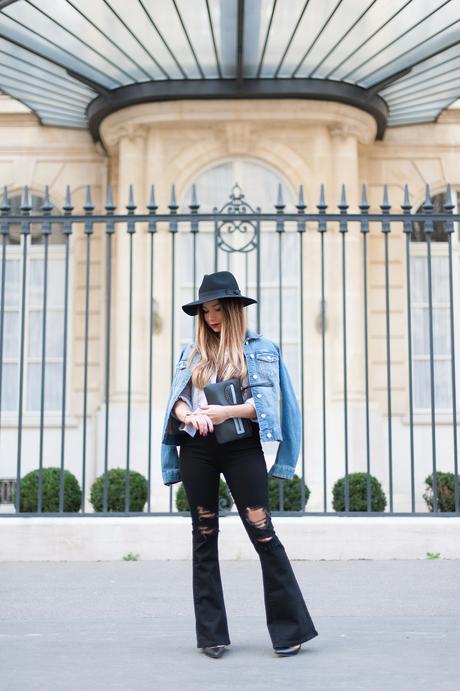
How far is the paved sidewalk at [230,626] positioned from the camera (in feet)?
11.9

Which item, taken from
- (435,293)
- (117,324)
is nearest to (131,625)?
(117,324)

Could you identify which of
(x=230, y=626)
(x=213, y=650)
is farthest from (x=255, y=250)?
(x=213, y=650)

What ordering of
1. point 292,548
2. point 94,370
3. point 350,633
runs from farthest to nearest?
1. point 94,370
2. point 292,548
3. point 350,633

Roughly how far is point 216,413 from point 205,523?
492 millimetres

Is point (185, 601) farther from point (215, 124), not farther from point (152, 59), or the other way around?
point (215, 124)

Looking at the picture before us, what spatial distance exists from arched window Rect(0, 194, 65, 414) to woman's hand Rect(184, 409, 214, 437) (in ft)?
30.4

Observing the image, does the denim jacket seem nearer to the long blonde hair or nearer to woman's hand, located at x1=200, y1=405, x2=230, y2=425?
the long blonde hair

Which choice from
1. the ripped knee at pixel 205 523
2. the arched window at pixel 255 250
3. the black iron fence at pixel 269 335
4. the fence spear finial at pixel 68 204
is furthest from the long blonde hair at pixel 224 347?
the arched window at pixel 255 250

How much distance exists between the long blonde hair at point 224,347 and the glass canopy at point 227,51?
602cm

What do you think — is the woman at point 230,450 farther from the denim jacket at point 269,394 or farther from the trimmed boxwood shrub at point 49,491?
the trimmed boxwood shrub at point 49,491

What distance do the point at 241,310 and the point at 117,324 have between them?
782 centimetres

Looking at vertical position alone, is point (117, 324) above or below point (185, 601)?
above

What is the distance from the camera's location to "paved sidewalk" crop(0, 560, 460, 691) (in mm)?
3617

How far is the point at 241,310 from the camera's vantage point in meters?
4.25
